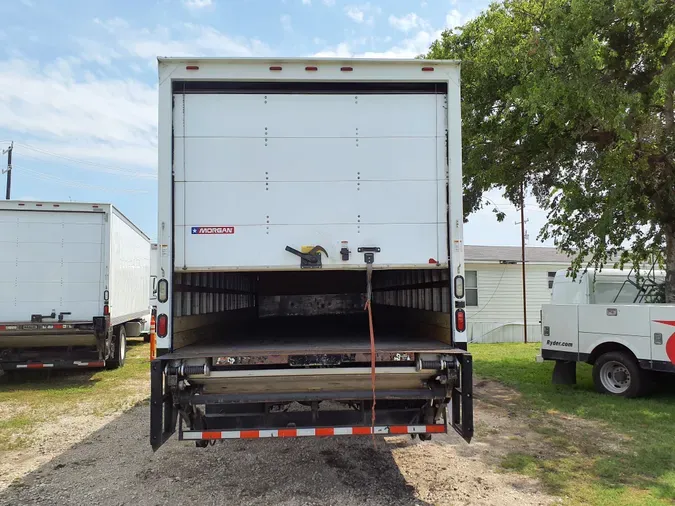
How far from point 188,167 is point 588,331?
7.26 meters

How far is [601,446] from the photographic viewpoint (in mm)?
6172

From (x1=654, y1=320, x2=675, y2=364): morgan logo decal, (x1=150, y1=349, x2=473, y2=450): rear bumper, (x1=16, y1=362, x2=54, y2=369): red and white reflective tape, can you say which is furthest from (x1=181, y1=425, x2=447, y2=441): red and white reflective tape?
(x1=16, y1=362, x2=54, y2=369): red and white reflective tape

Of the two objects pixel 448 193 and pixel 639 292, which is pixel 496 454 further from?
pixel 639 292

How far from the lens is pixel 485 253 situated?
21.7 m

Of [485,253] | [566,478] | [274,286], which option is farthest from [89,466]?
[485,253]

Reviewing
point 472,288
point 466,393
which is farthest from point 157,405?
point 472,288

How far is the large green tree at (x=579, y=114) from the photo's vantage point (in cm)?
823

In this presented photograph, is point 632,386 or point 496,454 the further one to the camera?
point 632,386

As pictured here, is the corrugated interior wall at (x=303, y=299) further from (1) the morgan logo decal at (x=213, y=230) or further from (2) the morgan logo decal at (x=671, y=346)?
(2) the morgan logo decal at (x=671, y=346)

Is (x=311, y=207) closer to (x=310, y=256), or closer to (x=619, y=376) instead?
(x=310, y=256)

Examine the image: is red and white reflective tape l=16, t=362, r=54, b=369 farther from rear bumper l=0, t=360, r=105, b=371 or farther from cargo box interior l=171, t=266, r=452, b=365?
cargo box interior l=171, t=266, r=452, b=365

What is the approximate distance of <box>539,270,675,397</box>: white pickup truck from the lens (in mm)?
8062

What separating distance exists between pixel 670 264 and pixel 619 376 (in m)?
2.39

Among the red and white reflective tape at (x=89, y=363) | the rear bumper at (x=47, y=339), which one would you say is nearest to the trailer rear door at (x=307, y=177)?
the rear bumper at (x=47, y=339)
